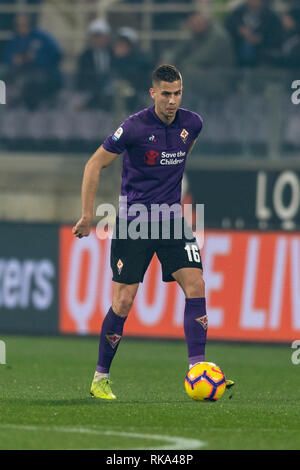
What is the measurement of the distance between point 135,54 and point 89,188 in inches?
319

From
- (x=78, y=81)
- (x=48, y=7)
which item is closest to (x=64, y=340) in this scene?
(x=78, y=81)

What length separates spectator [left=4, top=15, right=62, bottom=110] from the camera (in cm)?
1689

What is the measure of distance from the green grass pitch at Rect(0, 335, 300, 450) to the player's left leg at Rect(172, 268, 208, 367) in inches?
15.5

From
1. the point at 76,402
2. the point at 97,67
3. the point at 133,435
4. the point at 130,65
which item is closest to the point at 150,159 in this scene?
the point at 76,402

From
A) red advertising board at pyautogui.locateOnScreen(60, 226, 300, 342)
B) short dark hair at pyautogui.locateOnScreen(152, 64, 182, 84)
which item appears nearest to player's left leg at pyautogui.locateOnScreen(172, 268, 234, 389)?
short dark hair at pyautogui.locateOnScreen(152, 64, 182, 84)

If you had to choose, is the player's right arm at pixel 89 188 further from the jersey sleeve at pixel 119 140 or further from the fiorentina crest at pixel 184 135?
the fiorentina crest at pixel 184 135

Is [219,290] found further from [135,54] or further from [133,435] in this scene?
[133,435]

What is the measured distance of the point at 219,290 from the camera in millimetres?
14562

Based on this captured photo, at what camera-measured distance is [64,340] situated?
15109mm

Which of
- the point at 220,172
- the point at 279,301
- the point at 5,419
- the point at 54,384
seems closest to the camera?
the point at 5,419

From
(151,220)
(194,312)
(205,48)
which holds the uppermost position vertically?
(205,48)

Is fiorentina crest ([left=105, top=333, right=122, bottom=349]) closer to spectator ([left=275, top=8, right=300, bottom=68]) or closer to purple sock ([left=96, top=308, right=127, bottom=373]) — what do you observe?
purple sock ([left=96, top=308, right=127, bottom=373])
